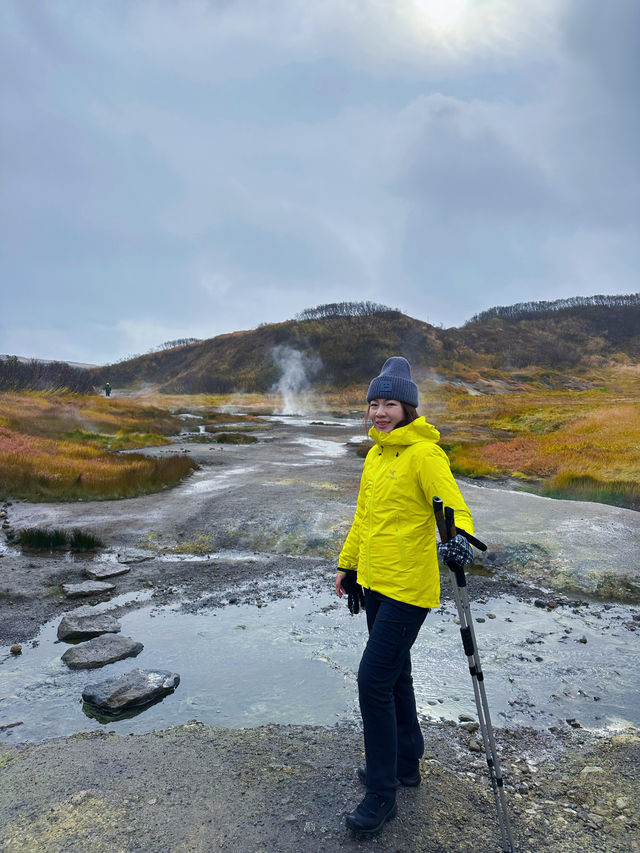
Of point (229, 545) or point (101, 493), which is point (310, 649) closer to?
point (229, 545)

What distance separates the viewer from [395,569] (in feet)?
11.0

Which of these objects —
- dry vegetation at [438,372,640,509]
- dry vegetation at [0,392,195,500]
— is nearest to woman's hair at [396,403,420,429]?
dry vegetation at [438,372,640,509]

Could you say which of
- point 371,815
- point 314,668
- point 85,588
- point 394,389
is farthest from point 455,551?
point 85,588

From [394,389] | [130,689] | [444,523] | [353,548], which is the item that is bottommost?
[130,689]

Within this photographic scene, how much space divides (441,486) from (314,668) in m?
3.27

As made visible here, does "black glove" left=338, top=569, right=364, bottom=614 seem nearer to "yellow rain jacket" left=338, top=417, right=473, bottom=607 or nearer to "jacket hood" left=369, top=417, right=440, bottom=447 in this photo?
"yellow rain jacket" left=338, top=417, right=473, bottom=607

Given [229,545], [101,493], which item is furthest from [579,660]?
[101,493]

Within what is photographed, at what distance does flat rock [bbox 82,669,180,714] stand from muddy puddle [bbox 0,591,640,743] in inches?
4.6

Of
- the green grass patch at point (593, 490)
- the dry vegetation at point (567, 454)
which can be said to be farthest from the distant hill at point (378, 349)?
the green grass patch at point (593, 490)

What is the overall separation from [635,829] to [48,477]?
16084 millimetres

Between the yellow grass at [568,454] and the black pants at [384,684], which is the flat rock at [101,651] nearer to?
the black pants at [384,684]

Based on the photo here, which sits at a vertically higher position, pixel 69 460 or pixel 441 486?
pixel 441 486

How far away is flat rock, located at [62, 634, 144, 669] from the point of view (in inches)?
222

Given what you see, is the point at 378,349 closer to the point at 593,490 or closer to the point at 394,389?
the point at 593,490
